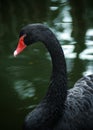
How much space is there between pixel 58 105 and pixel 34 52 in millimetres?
1714

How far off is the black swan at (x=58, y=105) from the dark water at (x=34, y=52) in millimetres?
455

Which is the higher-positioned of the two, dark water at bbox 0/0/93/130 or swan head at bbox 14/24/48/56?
swan head at bbox 14/24/48/56

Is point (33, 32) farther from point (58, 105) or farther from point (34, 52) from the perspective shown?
point (34, 52)

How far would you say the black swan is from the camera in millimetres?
2447

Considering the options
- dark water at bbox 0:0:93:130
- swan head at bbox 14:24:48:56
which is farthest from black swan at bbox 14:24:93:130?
dark water at bbox 0:0:93:130

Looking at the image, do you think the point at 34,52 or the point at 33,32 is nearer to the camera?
the point at 33,32

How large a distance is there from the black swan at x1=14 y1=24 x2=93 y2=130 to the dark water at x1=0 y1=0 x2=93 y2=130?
1.49ft

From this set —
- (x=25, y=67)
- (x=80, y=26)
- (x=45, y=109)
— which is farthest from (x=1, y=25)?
(x=45, y=109)

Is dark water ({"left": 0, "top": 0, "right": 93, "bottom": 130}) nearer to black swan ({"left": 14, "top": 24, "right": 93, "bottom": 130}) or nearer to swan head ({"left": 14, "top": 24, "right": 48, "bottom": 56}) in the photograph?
black swan ({"left": 14, "top": 24, "right": 93, "bottom": 130})

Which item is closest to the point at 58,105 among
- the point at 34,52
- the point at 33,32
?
the point at 33,32

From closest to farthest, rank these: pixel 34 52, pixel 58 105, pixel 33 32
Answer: pixel 33 32
pixel 58 105
pixel 34 52

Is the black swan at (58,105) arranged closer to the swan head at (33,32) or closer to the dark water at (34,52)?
the swan head at (33,32)

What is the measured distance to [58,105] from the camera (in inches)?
102

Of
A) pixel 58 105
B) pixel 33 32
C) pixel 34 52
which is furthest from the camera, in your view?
pixel 34 52
